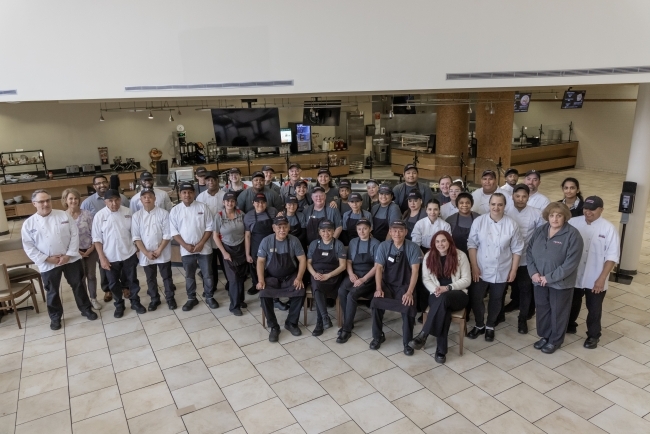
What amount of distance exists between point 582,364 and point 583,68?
2977 mm

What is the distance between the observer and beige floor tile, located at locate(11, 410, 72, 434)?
142 inches

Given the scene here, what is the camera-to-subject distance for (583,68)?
15.9 ft

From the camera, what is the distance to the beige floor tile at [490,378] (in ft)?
12.9

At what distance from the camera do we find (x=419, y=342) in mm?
4516

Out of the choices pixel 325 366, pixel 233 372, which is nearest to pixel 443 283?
pixel 325 366

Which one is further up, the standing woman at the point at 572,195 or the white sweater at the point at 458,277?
the standing woman at the point at 572,195

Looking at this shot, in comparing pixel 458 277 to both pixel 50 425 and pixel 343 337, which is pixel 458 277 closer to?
pixel 343 337

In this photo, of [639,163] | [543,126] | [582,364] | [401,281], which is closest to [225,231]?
[401,281]

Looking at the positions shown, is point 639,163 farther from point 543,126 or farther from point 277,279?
point 543,126

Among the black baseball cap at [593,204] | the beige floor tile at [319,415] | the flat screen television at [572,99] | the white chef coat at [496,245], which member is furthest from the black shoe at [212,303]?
the flat screen television at [572,99]

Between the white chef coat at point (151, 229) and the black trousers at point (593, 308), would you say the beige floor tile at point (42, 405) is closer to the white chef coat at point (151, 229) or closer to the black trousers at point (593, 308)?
the white chef coat at point (151, 229)

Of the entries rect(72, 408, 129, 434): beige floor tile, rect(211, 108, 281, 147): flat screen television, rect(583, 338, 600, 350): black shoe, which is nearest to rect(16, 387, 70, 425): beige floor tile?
rect(72, 408, 129, 434): beige floor tile

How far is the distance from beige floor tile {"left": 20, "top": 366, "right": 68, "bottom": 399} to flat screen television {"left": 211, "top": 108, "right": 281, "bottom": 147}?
6.39 m

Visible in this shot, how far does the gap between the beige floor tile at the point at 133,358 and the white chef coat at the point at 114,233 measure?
116 cm
